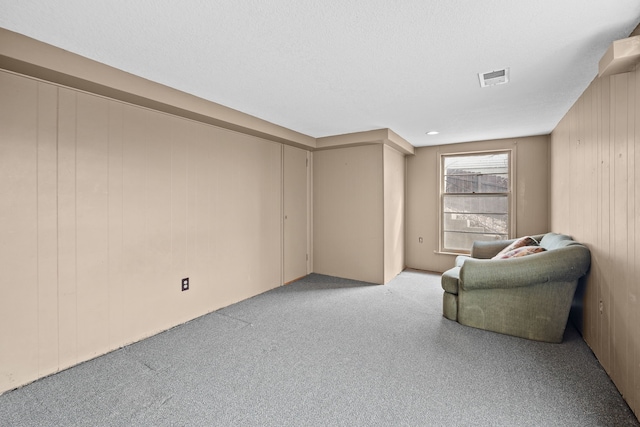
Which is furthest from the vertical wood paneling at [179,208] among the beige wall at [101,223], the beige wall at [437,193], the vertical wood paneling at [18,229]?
the beige wall at [437,193]

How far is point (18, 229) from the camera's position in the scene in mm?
1908

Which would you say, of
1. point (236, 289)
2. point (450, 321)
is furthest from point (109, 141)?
point (450, 321)

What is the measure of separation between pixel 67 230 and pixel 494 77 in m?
3.37

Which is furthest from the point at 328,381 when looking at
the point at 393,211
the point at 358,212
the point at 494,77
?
the point at 393,211

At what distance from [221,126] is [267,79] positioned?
1.12 m

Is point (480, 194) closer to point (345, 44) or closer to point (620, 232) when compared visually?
point (620, 232)

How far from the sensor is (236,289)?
11.4 ft

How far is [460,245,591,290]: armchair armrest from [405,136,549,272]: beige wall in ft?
7.31

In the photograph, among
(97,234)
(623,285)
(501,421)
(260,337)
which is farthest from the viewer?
(260,337)

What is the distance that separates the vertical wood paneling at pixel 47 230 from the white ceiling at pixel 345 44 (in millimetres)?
493

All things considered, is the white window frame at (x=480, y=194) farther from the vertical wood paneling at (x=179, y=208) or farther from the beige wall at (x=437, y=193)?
the vertical wood paneling at (x=179, y=208)

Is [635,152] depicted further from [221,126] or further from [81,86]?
[81,86]

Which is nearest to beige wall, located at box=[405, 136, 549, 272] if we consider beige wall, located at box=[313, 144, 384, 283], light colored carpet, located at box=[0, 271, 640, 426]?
beige wall, located at box=[313, 144, 384, 283]

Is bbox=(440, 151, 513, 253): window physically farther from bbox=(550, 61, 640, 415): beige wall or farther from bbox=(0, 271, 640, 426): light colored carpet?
bbox=(0, 271, 640, 426): light colored carpet
